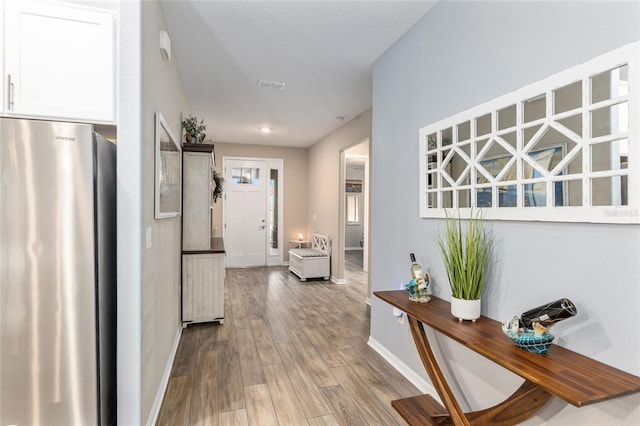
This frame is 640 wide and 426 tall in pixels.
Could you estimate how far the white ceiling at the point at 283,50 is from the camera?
2316 millimetres

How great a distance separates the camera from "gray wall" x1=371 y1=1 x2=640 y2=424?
123 cm

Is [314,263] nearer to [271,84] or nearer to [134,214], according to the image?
[271,84]

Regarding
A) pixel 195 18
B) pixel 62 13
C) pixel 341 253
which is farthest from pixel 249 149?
pixel 62 13

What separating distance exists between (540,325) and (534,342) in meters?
0.07

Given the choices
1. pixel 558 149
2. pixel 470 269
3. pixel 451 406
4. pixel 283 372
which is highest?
pixel 558 149

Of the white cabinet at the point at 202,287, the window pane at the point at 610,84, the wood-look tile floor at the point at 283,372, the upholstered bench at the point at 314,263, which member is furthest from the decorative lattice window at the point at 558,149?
the upholstered bench at the point at 314,263

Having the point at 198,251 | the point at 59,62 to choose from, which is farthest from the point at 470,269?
the point at 198,251

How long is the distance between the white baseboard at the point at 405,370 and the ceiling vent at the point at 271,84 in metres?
2.80

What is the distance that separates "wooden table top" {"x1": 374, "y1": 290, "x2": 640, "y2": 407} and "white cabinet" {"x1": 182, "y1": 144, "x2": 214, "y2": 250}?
2697mm

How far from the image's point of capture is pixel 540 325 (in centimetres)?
132

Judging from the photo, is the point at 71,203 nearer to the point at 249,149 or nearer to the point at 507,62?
the point at 507,62

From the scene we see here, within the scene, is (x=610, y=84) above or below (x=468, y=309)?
above

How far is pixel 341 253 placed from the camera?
5805mm

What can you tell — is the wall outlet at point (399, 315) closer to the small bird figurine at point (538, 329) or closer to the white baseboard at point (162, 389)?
the small bird figurine at point (538, 329)
